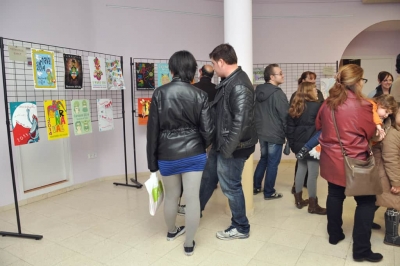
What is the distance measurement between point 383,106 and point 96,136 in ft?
11.7

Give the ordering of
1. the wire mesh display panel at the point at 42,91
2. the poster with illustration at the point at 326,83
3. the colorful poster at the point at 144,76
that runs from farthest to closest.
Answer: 1. the poster with illustration at the point at 326,83
2. the colorful poster at the point at 144,76
3. the wire mesh display panel at the point at 42,91

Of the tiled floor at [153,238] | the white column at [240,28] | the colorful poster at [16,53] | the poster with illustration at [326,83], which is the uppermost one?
the white column at [240,28]

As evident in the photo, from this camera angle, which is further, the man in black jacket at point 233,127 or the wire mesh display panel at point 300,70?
the wire mesh display panel at point 300,70

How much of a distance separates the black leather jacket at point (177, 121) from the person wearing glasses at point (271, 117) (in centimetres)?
136

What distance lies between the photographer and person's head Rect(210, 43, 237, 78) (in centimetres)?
239

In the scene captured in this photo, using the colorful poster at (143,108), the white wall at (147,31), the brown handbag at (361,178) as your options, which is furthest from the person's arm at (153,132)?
the colorful poster at (143,108)

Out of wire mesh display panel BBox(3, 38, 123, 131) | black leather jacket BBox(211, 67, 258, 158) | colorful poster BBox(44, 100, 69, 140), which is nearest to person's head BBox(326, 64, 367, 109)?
black leather jacket BBox(211, 67, 258, 158)

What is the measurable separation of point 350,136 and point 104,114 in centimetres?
288

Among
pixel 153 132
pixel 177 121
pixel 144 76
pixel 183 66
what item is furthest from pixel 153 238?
pixel 144 76

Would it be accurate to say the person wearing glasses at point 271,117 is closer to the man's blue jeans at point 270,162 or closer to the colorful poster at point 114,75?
the man's blue jeans at point 270,162

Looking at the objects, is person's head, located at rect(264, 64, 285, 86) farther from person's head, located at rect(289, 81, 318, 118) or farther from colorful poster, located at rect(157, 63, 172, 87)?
colorful poster, located at rect(157, 63, 172, 87)

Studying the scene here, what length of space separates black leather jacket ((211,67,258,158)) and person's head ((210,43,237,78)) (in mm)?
64

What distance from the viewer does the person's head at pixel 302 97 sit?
309cm

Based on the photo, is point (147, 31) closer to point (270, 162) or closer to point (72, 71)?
point (72, 71)
